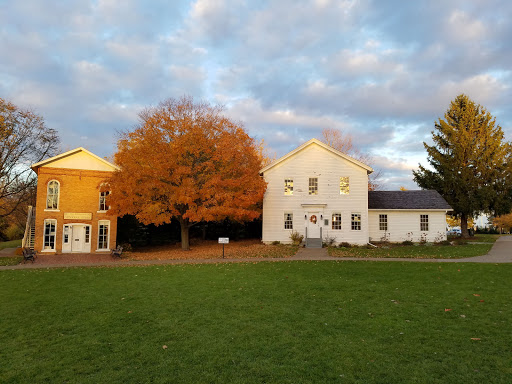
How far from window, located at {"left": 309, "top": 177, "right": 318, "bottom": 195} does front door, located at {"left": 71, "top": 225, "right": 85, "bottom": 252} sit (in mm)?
17786

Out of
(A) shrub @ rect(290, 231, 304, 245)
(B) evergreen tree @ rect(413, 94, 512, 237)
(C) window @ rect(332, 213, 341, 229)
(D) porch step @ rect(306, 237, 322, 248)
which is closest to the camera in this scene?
(D) porch step @ rect(306, 237, 322, 248)

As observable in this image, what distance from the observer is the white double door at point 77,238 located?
2477 centimetres

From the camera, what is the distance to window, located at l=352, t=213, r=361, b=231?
28.4 metres

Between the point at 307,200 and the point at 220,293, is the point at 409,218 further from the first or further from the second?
the point at 220,293

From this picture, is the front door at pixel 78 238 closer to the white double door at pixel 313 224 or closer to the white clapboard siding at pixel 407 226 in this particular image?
the white double door at pixel 313 224

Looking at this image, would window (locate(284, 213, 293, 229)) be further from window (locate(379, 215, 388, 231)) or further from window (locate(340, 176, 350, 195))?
window (locate(379, 215, 388, 231))

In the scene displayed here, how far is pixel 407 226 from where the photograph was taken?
96.9 ft

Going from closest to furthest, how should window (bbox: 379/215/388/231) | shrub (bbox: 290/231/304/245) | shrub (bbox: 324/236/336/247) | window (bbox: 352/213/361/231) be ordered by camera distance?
shrub (bbox: 290/231/304/245), shrub (bbox: 324/236/336/247), window (bbox: 352/213/361/231), window (bbox: 379/215/388/231)

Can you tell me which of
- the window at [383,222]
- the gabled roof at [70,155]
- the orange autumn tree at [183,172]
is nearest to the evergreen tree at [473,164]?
the window at [383,222]

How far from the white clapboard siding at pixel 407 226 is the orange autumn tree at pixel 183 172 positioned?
11.7 meters

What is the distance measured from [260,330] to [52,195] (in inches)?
911

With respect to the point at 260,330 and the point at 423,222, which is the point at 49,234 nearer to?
the point at 260,330

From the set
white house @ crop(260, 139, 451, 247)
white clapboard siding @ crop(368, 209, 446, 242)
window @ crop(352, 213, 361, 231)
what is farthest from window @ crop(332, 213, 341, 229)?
white clapboard siding @ crop(368, 209, 446, 242)

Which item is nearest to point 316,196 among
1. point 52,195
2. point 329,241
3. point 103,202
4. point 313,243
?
point 329,241
